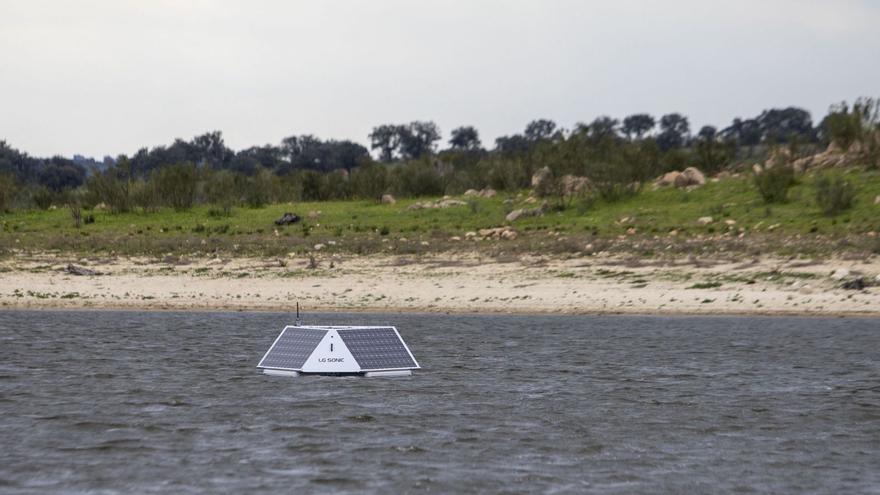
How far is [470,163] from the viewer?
3575 inches

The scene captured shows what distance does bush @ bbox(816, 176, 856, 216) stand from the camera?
4475 cm

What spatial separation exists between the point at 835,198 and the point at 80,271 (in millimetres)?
24917

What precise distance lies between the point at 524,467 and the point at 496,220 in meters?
35.1

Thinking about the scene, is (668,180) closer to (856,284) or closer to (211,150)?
(856,284)

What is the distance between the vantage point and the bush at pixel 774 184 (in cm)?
4850

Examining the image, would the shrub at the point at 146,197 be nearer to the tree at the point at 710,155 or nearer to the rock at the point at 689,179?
the rock at the point at 689,179

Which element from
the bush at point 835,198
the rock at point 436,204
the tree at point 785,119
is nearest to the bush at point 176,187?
the rock at point 436,204

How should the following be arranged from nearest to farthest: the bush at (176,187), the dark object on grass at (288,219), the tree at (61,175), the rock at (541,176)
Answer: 1. the dark object on grass at (288,219)
2. the rock at (541,176)
3. the bush at (176,187)
4. the tree at (61,175)

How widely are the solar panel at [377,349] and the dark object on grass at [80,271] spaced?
65.1 ft

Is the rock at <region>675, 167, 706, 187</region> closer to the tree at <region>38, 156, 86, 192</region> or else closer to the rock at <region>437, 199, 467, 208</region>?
the rock at <region>437, 199, 467, 208</region>

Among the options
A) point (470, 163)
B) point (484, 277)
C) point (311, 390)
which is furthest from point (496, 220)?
point (470, 163)

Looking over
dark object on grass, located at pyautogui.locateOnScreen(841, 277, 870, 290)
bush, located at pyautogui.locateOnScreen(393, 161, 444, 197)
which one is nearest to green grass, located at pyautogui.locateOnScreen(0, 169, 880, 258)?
dark object on grass, located at pyautogui.locateOnScreen(841, 277, 870, 290)

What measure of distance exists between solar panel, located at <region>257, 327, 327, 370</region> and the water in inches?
15.6

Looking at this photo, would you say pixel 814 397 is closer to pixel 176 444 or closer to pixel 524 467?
pixel 524 467
